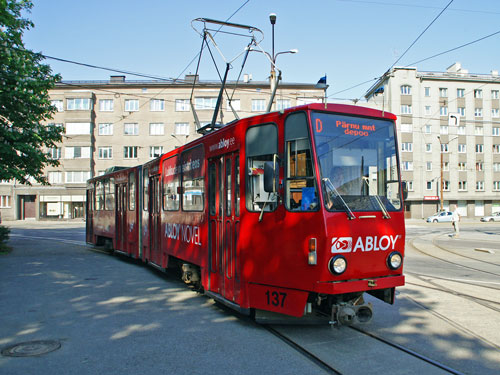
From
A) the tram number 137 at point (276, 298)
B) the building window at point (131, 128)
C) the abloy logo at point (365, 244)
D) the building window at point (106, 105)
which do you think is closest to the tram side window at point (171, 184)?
the tram number 137 at point (276, 298)

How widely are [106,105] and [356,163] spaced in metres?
A: 52.4

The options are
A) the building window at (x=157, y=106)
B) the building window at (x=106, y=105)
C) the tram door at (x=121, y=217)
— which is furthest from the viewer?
the building window at (x=106, y=105)

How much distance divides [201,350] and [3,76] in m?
14.3

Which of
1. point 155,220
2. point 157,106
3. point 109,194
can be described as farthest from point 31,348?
point 157,106

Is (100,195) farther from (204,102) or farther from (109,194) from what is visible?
(204,102)

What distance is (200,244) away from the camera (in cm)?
793

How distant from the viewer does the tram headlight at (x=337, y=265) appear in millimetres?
5352

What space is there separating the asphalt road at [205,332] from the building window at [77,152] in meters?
45.2

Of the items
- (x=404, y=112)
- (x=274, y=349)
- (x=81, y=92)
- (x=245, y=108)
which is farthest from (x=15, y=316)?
(x=404, y=112)

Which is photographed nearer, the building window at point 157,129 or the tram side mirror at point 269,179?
the tram side mirror at point 269,179

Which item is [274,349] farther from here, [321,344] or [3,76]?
[3,76]

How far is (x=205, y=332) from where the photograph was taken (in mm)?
6145

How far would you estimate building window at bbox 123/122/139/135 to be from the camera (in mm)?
53153

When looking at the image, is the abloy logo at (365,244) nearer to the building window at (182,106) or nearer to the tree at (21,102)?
the tree at (21,102)
